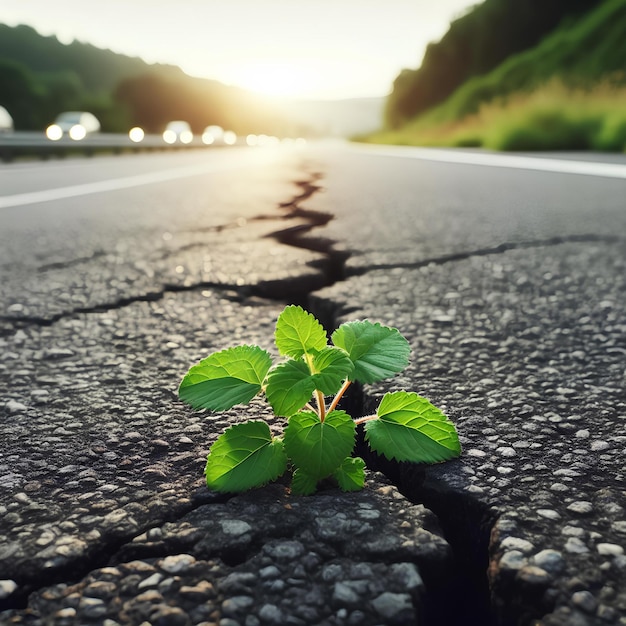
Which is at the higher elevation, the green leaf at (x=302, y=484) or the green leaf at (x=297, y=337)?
the green leaf at (x=297, y=337)

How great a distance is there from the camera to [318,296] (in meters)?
1.95

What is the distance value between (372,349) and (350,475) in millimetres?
184

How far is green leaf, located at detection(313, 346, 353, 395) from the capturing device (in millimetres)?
881

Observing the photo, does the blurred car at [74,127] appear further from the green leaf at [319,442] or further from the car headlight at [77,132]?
the green leaf at [319,442]

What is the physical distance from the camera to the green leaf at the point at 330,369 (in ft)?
2.89

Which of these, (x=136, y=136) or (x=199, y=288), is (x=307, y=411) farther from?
(x=136, y=136)

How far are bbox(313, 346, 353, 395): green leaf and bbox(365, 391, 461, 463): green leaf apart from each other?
0.09 m

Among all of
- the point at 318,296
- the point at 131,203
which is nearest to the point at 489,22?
the point at 131,203

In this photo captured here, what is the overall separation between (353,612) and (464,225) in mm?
2777

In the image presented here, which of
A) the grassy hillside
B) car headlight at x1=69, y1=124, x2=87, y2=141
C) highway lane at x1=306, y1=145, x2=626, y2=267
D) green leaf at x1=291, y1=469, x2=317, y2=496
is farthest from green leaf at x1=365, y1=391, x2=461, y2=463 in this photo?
car headlight at x1=69, y1=124, x2=87, y2=141

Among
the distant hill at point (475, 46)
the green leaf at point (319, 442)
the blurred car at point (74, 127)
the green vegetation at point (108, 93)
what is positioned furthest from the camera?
the green vegetation at point (108, 93)

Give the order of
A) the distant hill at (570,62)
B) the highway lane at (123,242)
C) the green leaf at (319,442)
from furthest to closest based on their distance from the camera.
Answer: the distant hill at (570,62)
the highway lane at (123,242)
the green leaf at (319,442)

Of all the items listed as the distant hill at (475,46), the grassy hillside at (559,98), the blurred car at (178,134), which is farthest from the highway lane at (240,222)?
the distant hill at (475,46)

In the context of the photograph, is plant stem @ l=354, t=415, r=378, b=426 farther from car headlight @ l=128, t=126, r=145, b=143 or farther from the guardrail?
car headlight @ l=128, t=126, r=145, b=143
